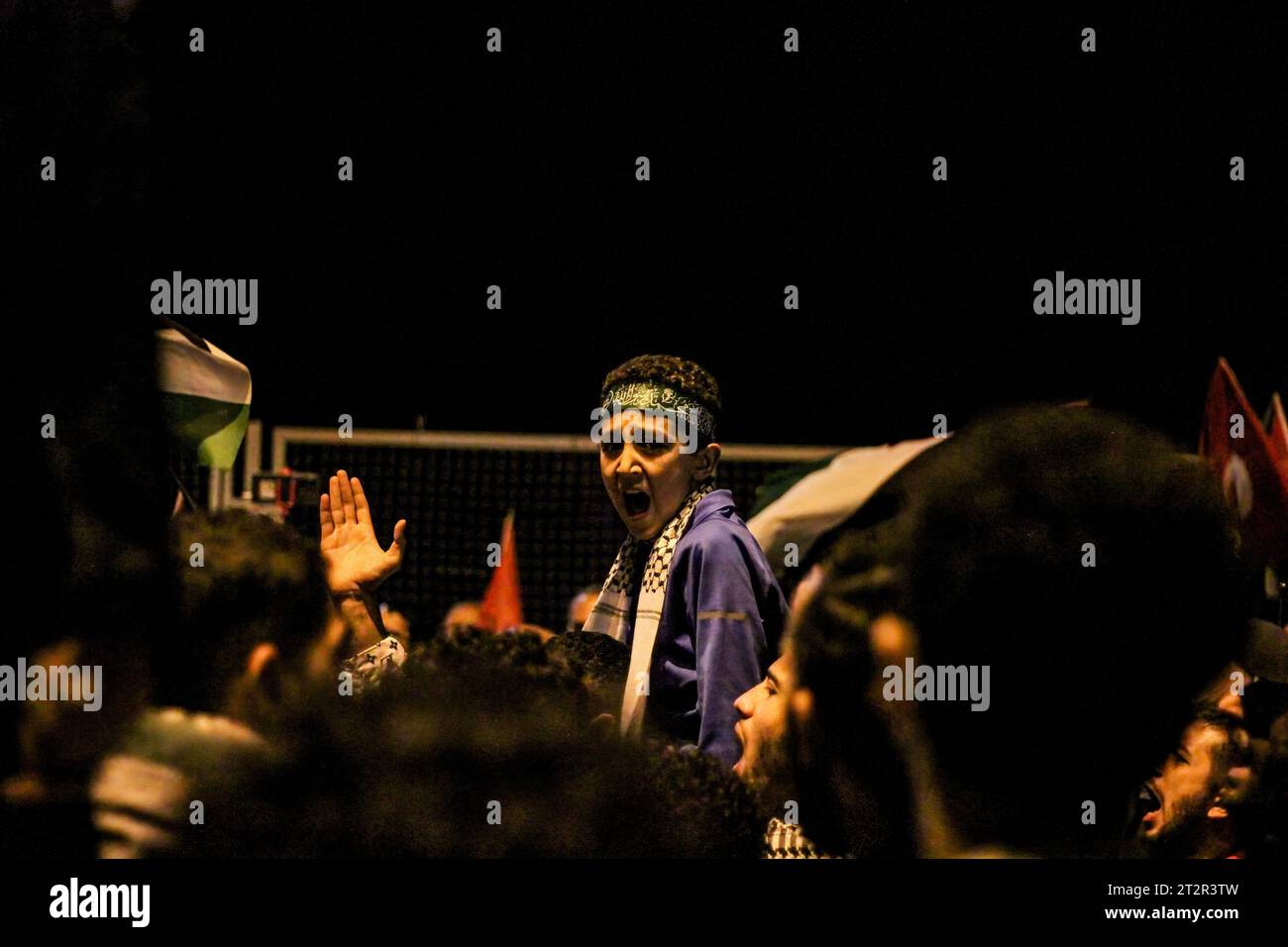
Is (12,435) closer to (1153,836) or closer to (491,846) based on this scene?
(491,846)

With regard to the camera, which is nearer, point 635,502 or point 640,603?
point 640,603

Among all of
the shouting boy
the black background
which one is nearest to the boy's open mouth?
the shouting boy

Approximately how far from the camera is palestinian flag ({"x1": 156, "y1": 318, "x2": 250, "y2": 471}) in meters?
4.23

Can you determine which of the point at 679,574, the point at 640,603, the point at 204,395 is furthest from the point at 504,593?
the point at 679,574

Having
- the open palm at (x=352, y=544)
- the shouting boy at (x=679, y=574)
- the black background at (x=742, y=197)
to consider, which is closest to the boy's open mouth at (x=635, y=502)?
the shouting boy at (x=679, y=574)

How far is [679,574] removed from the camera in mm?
3855

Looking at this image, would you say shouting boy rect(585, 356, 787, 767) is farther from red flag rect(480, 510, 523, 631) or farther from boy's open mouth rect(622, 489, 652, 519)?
red flag rect(480, 510, 523, 631)

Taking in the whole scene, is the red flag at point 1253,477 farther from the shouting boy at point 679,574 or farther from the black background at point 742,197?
the shouting boy at point 679,574

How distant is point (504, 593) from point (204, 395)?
3.91 meters

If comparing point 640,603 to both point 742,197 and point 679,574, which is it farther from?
point 742,197

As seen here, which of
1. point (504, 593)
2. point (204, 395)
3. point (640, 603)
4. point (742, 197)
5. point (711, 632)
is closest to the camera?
point (711, 632)

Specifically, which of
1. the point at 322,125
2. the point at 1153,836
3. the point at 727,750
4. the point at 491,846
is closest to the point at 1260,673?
the point at 1153,836

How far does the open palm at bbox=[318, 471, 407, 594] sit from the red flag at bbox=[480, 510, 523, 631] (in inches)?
165

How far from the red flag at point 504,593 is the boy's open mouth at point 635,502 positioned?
3.69 m
